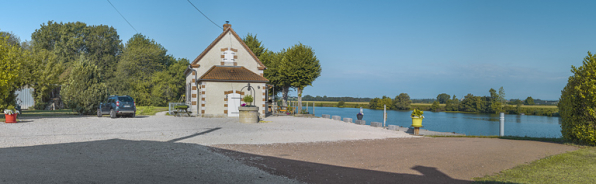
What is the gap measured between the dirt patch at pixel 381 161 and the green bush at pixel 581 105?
711 millimetres

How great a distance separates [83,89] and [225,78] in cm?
997

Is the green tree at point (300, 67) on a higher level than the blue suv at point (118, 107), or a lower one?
higher

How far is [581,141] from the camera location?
11406 mm

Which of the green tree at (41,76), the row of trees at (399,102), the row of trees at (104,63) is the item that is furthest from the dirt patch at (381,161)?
the row of trees at (399,102)

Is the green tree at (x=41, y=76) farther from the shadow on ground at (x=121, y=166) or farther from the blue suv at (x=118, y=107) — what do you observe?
the shadow on ground at (x=121, y=166)

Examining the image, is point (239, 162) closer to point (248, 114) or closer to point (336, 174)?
point (336, 174)

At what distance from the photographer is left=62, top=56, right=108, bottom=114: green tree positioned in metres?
26.5

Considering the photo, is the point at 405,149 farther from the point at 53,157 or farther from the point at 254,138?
the point at 53,157

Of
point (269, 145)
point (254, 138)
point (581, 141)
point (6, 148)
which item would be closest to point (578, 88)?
point (581, 141)

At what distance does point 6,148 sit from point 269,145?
266 inches

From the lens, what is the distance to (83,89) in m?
26.5

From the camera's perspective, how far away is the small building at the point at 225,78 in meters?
27.0

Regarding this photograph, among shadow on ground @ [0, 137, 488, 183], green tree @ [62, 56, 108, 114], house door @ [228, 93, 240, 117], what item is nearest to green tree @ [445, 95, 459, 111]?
house door @ [228, 93, 240, 117]

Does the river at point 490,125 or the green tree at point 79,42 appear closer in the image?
the river at point 490,125
